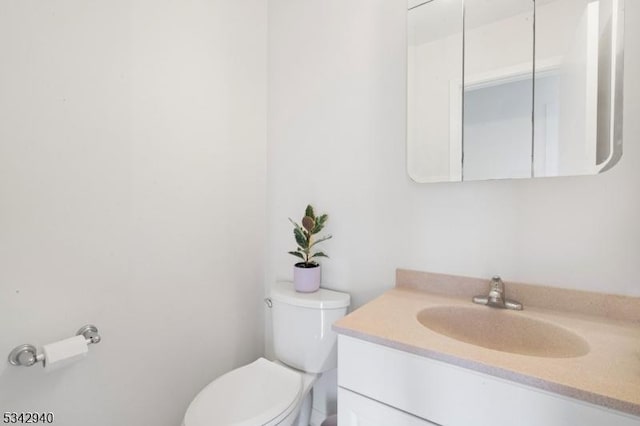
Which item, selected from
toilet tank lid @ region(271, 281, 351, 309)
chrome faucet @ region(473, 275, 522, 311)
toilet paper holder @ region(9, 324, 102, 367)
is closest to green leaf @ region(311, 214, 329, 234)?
toilet tank lid @ region(271, 281, 351, 309)

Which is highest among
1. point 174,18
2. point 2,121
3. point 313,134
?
point 174,18

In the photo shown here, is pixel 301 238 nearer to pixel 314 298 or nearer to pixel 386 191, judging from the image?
pixel 314 298

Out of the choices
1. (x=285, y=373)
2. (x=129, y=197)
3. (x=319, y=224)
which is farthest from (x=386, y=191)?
(x=129, y=197)

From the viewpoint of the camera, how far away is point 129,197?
1.08 m

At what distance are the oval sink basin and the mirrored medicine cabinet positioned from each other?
461mm

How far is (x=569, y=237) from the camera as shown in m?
0.91

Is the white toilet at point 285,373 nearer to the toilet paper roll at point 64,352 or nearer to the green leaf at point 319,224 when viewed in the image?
the green leaf at point 319,224

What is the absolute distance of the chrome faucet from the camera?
923 millimetres

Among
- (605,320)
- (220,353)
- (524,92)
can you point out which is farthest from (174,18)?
(605,320)

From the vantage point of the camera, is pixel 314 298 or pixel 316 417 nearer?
pixel 314 298

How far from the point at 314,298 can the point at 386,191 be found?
54cm

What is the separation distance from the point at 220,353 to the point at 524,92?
5.44ft

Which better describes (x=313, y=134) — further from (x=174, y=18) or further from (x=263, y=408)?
(x=263, y=408)

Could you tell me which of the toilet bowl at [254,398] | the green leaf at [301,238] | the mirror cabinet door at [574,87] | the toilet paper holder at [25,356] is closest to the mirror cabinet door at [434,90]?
the mirror cabinet door at [574,87]
